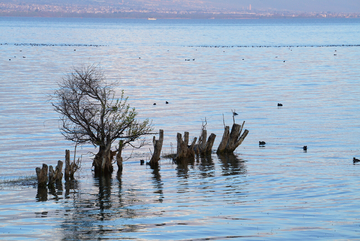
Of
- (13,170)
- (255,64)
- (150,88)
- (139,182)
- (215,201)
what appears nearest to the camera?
(215,201)

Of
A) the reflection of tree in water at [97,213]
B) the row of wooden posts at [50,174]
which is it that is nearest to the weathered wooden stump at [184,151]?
the reflection of tree in water at [97,213]

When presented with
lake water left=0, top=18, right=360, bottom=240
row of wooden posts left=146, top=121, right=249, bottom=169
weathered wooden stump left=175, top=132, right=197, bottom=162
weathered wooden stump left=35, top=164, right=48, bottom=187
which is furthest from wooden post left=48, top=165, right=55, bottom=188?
row of wooden posts left=146, top=121, right=249, bottom=169

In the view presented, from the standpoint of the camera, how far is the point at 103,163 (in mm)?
28156

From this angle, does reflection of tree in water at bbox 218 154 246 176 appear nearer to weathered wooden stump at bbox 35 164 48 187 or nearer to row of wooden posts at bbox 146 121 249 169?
row of wooden posts at bbox 146 121 249 169

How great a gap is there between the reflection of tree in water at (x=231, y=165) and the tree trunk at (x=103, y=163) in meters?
5.64

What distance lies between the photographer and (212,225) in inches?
756

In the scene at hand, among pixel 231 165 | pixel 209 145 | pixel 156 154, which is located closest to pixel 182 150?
pixel 156 154

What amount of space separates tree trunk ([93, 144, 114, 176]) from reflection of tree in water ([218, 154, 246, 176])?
5.64 m

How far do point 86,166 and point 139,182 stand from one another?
5142mm

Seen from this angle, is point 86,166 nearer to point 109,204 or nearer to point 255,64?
point 109,204

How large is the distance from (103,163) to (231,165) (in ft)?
21.6

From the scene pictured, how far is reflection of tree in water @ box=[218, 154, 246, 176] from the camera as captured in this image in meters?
27.9

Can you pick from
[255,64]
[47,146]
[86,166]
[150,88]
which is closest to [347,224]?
[86,166]

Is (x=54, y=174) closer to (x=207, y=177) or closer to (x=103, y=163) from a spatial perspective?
(x=103, y=163)
